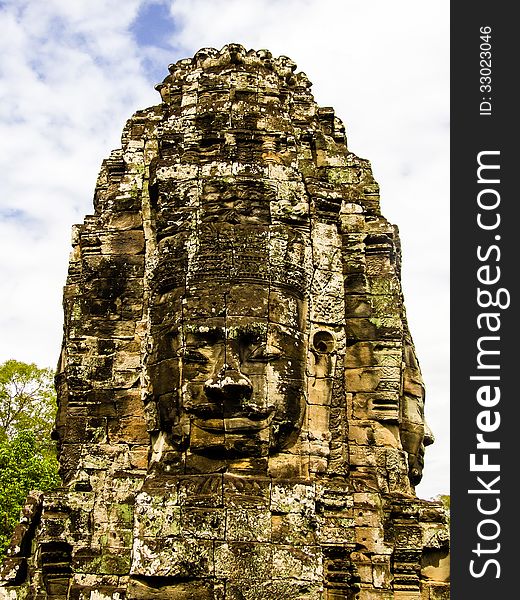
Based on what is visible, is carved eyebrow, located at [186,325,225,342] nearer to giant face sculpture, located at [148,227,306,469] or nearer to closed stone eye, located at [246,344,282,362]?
giant face sculpture, located at [148,227,306,469]

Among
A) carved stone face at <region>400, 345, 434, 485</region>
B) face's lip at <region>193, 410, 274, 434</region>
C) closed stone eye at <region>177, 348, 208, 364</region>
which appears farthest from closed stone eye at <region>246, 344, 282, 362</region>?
carved stone face at <region>400, 345, 434, 485</region>

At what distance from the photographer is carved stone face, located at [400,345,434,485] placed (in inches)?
387

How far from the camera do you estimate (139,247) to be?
9.34 meters

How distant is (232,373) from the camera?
7336 mm

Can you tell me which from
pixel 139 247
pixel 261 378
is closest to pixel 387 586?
pixel 261 378

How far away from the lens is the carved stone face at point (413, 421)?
9.83m

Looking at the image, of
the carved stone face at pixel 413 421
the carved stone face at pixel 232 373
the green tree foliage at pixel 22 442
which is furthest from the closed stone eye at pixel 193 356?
the green tree foliage at pixel 22 442

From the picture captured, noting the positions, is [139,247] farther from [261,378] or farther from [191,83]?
[261,378]

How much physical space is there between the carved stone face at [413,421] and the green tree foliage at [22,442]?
8105mm

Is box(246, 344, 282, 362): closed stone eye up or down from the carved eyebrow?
down

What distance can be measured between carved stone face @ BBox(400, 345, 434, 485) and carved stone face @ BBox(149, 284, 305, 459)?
7.88ft

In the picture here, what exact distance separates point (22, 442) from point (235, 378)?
14805 millimetres

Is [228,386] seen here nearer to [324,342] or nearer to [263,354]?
[263,354]

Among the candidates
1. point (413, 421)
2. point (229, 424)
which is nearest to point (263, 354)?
point (229, 424)
